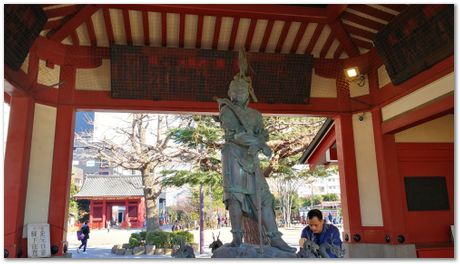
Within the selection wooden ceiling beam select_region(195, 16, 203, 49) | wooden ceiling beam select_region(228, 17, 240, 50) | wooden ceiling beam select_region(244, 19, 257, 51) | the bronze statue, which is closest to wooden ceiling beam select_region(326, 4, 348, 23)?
wooden ceiling beam select_region(244, 19, 257, 51)

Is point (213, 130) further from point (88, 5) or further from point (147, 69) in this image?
point (88, 5)

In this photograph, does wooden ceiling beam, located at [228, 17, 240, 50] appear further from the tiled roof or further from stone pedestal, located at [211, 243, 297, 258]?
the tiled roof

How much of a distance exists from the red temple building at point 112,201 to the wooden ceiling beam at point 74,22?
17302 mm

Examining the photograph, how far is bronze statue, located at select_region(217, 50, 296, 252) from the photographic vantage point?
3.32m

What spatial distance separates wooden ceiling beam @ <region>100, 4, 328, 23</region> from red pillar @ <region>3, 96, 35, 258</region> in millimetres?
2118

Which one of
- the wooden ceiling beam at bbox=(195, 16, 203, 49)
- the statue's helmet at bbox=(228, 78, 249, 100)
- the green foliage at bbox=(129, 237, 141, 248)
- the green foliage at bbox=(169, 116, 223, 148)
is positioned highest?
the wooden ceiling beam at bbox=(195, 16, 203, 49)

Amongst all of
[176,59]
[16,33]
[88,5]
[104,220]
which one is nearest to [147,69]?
[176,59]

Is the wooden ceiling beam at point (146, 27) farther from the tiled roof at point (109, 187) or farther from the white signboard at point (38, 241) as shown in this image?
the tiled roof at point (109, 187)

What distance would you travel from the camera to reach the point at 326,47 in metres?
7.06

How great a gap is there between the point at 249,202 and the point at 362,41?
4.71m

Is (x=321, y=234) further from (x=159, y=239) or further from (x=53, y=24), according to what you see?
(x=159, y=239)

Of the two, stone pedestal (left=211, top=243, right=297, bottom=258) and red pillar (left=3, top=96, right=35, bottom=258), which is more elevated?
red pillar (left=3, top=96, right=35, bottom=258)

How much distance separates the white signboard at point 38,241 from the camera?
5.34m

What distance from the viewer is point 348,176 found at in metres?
6.81
